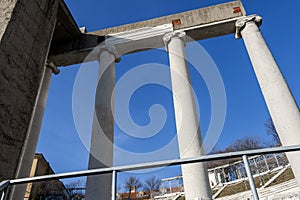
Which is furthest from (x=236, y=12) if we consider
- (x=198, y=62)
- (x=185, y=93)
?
(x=185, y=93)

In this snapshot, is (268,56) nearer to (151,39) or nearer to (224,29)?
(224,29)

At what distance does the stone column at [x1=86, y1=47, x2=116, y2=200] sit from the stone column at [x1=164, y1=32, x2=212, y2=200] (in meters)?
4.13

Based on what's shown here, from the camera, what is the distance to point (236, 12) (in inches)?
656

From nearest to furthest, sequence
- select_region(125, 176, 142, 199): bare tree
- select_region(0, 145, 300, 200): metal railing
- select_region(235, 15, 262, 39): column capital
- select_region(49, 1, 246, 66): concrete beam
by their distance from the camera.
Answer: select_region(0, 145, 300, 200): metal railing
select_region(235, 15, 262, 39): column capital
select_region(49, 1, 246, 66): concrete beam
select_region(125, 176, 142, 199): bare tree

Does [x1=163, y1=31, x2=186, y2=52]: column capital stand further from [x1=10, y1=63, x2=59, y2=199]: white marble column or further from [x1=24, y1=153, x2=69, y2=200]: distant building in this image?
[x1=24, y1=153, x2=69, y2=200]: distant building

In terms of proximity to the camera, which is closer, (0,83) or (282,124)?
(0,83)

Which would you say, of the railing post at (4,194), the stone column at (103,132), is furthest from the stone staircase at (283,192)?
the railing post at (4,194)

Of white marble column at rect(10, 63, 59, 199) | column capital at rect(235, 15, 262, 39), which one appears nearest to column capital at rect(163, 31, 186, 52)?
column capital at rect(235, 15, 262, 39)

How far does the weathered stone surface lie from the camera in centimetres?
497

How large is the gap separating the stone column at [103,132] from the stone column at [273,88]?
9130 millimetres

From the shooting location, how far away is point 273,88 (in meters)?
12.3

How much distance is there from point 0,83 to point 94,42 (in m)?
14.3

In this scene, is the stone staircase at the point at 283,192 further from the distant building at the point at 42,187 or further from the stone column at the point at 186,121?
the distant building at the point at 42,187

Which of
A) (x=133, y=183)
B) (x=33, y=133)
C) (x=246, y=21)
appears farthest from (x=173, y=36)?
(x=133, y=183)
